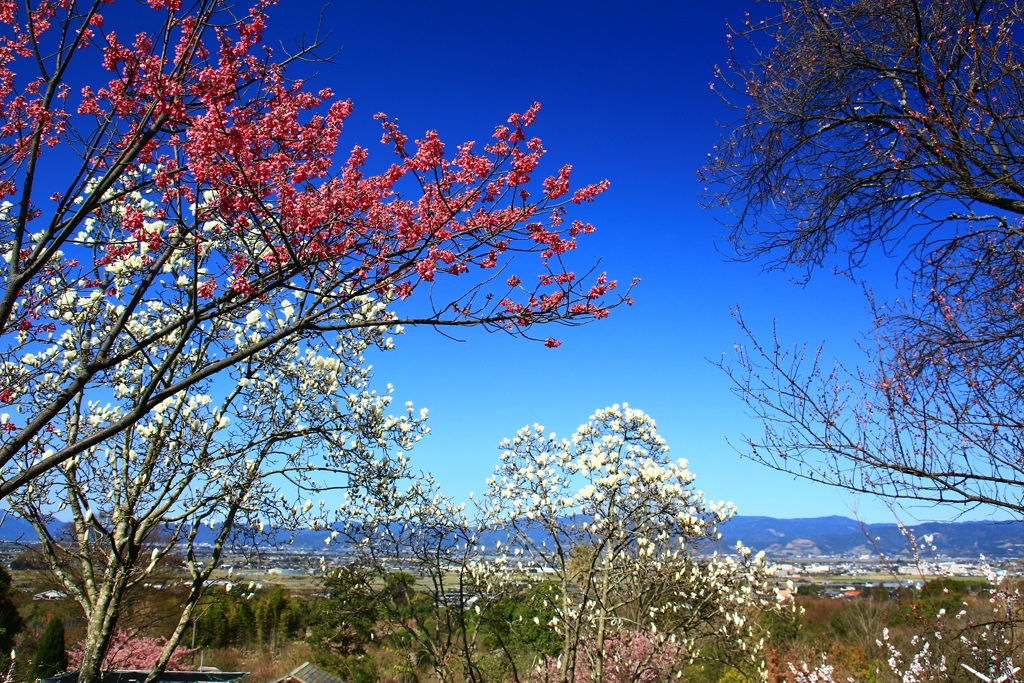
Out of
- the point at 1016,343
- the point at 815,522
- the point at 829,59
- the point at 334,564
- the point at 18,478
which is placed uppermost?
the point at 829,59

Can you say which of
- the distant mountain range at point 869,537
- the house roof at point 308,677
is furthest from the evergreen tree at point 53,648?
the distant mountain range at point 869,537

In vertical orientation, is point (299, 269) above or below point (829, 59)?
below

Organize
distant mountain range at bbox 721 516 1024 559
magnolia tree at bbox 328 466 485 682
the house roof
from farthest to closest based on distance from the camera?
the house roof → magnolia tree at bbox 328 466 485 682 → distant mountain range at bbox 721 516 1024 559

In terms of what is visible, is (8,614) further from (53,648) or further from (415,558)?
(415,558)

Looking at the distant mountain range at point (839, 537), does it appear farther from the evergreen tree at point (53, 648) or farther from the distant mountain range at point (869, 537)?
the evergreen tree at point (53, 648)

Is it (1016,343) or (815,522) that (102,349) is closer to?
(1016,343)

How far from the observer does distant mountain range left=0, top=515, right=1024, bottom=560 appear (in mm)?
4625

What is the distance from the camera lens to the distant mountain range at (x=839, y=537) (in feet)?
15.2

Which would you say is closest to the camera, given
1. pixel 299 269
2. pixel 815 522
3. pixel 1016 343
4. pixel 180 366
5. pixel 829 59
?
pixel 299 269

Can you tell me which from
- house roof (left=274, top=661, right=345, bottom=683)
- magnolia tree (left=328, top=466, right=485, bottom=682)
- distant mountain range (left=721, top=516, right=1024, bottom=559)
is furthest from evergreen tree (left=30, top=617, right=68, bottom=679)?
distant mountain range (left=721, top=516, right=1024, bottom=559)

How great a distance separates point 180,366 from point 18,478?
5.76 meters

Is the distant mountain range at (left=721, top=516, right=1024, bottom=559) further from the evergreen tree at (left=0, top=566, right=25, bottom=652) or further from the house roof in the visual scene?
the evergreen tree at (left=0, top=566, right=25, bottom=652)

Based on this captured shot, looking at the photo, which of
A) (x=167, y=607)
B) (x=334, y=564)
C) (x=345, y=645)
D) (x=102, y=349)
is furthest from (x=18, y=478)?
(x=345, y=645)

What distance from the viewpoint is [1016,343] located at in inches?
148
